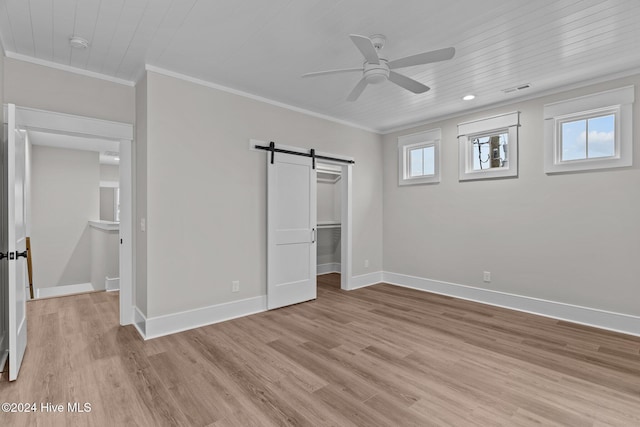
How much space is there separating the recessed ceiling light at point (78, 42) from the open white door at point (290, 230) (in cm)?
205

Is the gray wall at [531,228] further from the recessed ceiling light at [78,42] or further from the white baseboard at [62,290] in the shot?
the white baseboard at [62,290]

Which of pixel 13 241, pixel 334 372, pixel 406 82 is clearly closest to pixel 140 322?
pixel 13 241

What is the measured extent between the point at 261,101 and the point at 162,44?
1.41 metres

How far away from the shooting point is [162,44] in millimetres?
2771

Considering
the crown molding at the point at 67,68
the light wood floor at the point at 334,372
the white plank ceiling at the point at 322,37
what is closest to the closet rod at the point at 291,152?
the white plank ceiling at the point at 322,37

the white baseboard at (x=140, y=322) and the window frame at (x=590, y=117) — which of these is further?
the window frame at (x=590, y=117)

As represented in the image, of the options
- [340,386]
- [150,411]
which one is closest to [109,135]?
[150,411]

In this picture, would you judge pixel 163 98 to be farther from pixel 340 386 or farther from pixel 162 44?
pixel 340 386

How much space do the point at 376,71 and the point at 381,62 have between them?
8cm

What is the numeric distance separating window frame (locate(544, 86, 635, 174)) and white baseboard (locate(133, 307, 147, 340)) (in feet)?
16.0

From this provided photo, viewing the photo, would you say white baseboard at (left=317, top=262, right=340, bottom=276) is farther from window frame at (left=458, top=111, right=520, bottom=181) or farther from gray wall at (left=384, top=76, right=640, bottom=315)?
window frame at (left=458, top=111, right=520, bottom=181)

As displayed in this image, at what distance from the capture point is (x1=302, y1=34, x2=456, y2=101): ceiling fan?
89.0 inches

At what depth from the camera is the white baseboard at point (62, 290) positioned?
5.74 m

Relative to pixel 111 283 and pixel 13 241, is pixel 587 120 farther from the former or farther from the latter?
pixel 111 283
